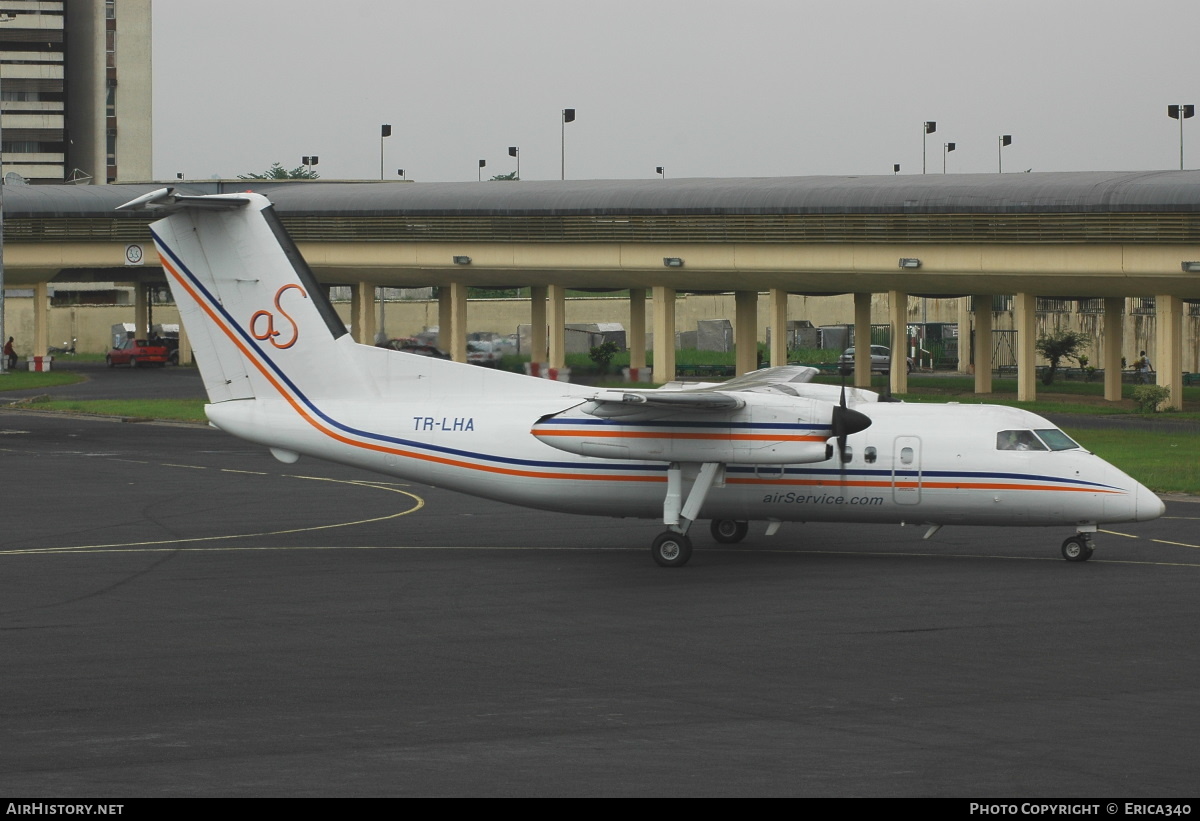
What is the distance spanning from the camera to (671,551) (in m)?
24.1

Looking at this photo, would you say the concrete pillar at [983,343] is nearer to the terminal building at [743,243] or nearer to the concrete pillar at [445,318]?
the terminal building at [743,243]

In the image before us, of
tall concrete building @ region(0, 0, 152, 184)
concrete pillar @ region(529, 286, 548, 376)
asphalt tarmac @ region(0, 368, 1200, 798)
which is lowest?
asphalt tarmac @ region(0, 368, 1200, 798)

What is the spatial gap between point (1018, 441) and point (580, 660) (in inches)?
430

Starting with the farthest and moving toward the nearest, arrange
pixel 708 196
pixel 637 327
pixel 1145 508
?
pixel 637 327 → pixel 708 196 → pixel 1145 508

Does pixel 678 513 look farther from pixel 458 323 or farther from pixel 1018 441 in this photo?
pixel 458 323

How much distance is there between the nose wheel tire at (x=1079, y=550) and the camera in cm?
A: 2428

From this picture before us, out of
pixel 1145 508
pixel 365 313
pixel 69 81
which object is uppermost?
pixel 69 81

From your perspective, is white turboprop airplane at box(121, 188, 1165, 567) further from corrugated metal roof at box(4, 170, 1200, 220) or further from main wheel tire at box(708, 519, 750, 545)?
corrugated metal roof at box(4, 170, 1200, 220)

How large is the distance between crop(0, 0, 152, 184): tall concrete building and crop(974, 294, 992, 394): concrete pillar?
100809 mm

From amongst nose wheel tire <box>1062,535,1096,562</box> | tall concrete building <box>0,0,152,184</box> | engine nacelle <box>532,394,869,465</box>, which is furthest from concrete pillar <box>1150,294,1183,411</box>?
tall concrete building <box>0,0,152,184</box>

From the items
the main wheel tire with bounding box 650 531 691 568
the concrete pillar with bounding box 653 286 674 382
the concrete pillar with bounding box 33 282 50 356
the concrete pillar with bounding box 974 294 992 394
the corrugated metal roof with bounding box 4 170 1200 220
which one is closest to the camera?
the main wheel tire with bounding box 650 531 691 568

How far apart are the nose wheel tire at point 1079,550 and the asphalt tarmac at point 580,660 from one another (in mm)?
389

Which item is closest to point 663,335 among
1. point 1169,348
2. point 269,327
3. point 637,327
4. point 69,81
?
point 637,327

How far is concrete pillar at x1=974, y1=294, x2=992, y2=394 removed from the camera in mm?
66250
